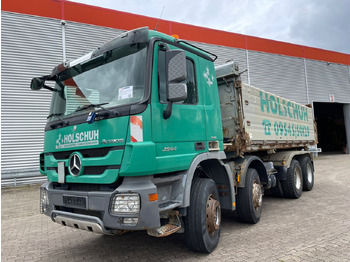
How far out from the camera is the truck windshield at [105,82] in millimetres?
3170

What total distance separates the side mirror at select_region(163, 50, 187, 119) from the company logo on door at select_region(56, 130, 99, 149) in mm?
864

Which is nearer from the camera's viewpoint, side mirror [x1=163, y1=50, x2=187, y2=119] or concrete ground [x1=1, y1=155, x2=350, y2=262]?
side mirror [x1=163, y1=50, x2=187, y2=119]

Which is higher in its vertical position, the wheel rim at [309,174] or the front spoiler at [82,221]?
the front spoiler at [82,221]

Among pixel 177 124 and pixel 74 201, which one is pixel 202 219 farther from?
pixel 74 201

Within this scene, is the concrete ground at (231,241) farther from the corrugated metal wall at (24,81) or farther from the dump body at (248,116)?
the corrugated metal wall at (24,81)

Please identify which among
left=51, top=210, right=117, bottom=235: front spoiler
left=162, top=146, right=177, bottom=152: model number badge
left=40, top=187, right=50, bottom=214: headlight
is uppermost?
left=162, top=146, right=177, bottom=152: model number badge

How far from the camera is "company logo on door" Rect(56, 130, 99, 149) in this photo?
127 inches

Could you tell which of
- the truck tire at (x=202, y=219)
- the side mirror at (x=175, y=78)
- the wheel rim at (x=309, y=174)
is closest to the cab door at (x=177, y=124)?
the side mirror at (x=175, y=78)

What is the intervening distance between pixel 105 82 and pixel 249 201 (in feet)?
10.7

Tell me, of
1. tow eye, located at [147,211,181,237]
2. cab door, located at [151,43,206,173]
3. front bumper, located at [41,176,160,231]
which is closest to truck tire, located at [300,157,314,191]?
cab door, located at [151,43,206,173]

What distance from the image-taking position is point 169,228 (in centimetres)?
325

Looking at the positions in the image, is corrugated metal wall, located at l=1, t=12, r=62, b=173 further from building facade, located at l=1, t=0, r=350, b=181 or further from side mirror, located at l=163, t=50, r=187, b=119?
side mirror, located at l=163, t=50, r=187, b=119

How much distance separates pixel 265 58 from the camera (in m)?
17.7

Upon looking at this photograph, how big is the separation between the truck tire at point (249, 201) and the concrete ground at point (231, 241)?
18cm
